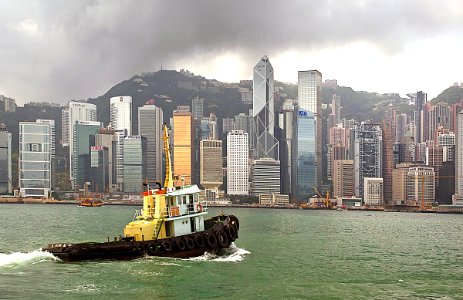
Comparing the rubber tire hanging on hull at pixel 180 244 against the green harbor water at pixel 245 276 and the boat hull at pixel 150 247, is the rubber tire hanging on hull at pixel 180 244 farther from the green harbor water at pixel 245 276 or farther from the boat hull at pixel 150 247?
the green harbor water at pixel 245 276

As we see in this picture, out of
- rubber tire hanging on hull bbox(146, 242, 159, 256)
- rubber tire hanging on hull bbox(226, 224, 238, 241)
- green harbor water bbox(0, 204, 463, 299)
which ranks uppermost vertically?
rubber tire hanging on hull bbox(226, 224, 238, 241)

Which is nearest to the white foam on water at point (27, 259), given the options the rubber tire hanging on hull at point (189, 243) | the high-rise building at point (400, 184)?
the rubber tire hanging on hull at point (189, 243)

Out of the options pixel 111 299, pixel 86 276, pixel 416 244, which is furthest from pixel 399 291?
pixel 416 244

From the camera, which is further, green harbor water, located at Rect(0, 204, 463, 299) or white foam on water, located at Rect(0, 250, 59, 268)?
white foam on water, located at Rect(0, 250, 59, 268)

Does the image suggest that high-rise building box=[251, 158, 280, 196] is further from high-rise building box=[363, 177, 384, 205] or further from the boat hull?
the boat hull

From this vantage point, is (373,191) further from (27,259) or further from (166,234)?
(27,259)

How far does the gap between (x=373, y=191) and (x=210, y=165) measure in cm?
5798

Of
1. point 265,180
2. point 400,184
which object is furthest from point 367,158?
point 265,180

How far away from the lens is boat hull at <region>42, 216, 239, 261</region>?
28777 mm

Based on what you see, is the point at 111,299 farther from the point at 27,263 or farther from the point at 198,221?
the point at 198,221

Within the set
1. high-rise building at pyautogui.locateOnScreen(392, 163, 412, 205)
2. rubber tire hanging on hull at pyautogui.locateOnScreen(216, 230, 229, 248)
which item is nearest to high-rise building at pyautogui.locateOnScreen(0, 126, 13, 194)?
high-rise building at pyautogui.locateOnScreen(392, 163, 412, 205)

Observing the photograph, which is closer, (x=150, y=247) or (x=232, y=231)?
(x=150, y=247)

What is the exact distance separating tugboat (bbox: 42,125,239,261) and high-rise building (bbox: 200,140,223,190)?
160579mm

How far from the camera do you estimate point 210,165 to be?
196250mm
